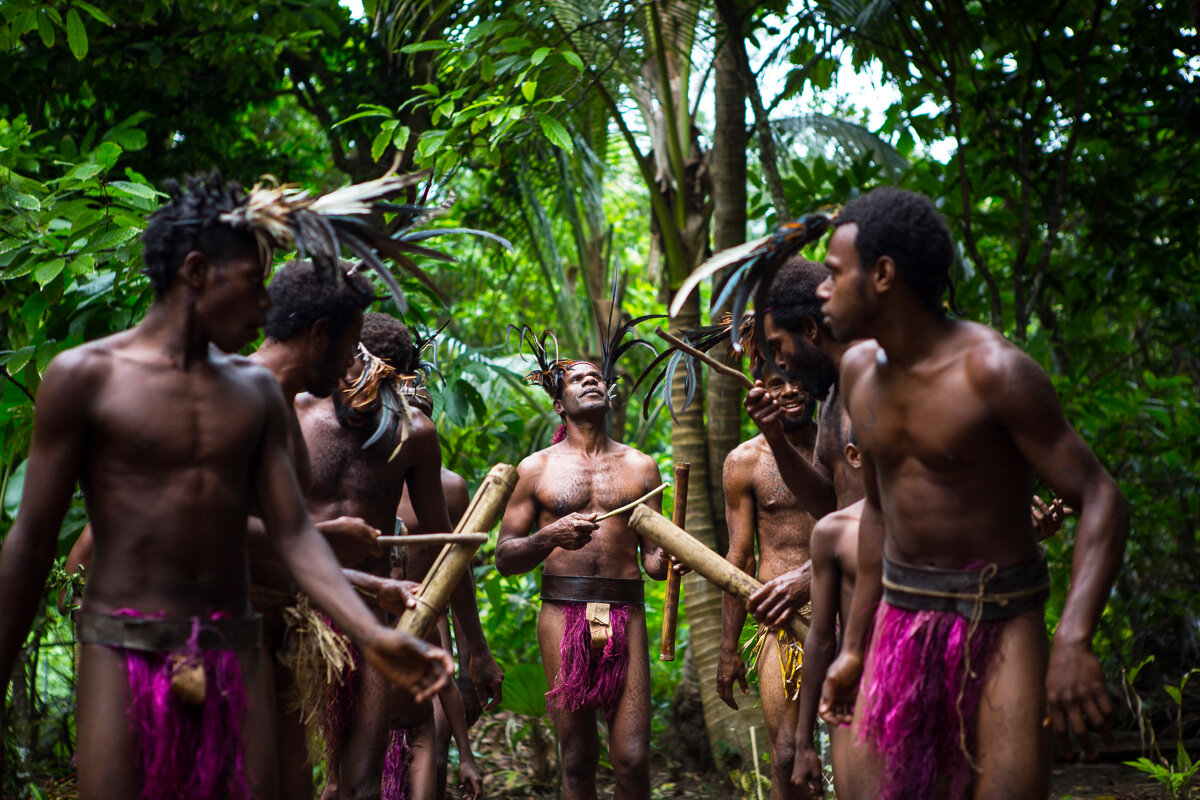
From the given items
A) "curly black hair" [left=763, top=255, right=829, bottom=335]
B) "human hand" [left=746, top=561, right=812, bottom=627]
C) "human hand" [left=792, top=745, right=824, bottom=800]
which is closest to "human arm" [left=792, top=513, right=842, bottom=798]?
"human hand" [left=792, top=745, right=824, bottom=800]

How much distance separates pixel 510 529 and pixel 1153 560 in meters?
4.85

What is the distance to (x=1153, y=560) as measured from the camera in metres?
7.97

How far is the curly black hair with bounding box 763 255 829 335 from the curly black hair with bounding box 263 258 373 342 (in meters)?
Answer: 1.54

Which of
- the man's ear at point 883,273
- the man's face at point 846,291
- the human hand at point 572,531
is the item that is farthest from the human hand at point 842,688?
the human hand at point 572,531

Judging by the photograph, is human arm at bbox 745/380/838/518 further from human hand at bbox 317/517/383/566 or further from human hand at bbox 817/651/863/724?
human hand at bbox 317/517/383/566

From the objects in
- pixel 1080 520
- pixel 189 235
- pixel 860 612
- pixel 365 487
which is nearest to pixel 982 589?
pixel 1080 520

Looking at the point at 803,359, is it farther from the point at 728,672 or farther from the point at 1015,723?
the point at 1015,723

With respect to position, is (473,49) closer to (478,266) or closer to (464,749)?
(464,749)

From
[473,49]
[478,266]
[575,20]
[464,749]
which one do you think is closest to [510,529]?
[464,749]

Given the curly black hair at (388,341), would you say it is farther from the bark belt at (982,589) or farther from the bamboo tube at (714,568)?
the bark belt at (982,589)

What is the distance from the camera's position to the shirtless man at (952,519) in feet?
9.32

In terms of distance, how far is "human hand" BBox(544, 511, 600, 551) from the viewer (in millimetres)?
4922

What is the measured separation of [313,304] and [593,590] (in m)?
2.20

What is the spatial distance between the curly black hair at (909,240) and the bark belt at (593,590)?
2667 mm
